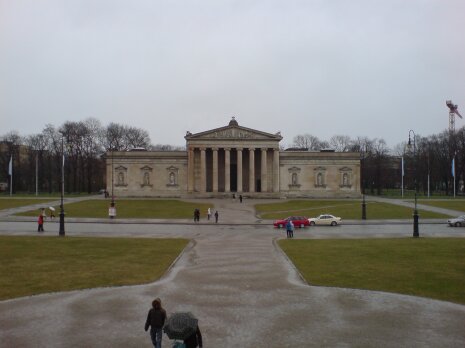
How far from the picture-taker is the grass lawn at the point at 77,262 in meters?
19.8

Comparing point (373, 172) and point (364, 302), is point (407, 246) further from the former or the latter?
point (373, 172)

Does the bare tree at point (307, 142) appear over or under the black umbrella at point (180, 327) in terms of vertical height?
over

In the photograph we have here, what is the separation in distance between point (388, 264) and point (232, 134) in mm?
72769

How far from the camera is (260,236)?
38719 mm

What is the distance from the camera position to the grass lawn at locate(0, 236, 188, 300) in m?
19.8

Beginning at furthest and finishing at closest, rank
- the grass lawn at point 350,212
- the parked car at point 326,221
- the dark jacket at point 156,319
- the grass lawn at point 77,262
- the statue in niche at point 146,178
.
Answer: the statue in niche at point 146,178 < the grass lawn at point 350,212 < the parked car at point 326,221 < the grass lawn at point 77,262 < the dark jacket at point 156,319

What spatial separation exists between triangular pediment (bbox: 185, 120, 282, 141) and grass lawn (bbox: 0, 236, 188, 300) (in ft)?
201

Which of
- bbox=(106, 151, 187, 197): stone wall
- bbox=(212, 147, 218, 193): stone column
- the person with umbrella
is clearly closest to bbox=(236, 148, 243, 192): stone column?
bbox=(212, 147, 218, 193): stone column

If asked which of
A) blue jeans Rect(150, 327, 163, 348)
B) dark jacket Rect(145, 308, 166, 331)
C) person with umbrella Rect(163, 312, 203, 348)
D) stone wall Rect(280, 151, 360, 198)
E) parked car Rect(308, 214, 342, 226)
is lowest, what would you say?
parked car Rect(308, 214, 342, 226)

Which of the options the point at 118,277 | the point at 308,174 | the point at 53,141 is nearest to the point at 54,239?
the point at 118,277

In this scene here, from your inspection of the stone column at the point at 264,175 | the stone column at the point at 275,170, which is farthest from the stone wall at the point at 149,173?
the stone column at the point at 275,170

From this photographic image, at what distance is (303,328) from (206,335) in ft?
9.76

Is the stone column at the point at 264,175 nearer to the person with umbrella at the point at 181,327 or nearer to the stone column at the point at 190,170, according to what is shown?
the stone column at the point at 190,170

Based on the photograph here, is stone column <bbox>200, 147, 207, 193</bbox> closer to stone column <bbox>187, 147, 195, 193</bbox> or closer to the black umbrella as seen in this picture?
stone column <bbox>187, 147, 195, 193</bbox>
